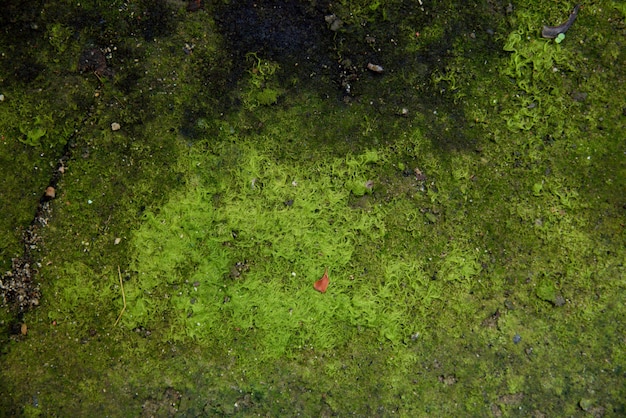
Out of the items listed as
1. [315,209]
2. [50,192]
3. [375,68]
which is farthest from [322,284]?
[50,192]

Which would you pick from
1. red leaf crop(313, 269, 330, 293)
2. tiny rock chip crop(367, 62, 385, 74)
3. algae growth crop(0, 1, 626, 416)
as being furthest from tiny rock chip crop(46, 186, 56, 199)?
tiny rock chip crop(367, 62, 385, 74)

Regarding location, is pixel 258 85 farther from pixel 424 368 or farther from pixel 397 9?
pixel 424 368

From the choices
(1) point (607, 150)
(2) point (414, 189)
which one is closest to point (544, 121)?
(1) point (607, 150)

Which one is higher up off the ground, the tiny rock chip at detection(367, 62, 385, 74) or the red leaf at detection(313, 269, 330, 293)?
the tiny rock chip at detection(367, 62, 385, 74)

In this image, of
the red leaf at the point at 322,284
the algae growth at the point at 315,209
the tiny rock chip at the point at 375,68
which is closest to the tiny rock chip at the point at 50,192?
the algae growth at the point at 315,209

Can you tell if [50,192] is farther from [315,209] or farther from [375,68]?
[375,68]

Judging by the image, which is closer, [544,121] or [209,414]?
[209,414]

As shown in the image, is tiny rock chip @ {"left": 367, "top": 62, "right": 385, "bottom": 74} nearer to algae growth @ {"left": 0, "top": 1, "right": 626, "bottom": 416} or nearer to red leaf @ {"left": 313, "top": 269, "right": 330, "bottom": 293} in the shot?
algae growth @ {"left": 0, "top": 1, "right": 626, "bottom": 416}

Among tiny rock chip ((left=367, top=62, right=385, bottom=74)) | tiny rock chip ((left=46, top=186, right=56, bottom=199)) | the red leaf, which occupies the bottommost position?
the red leaf
